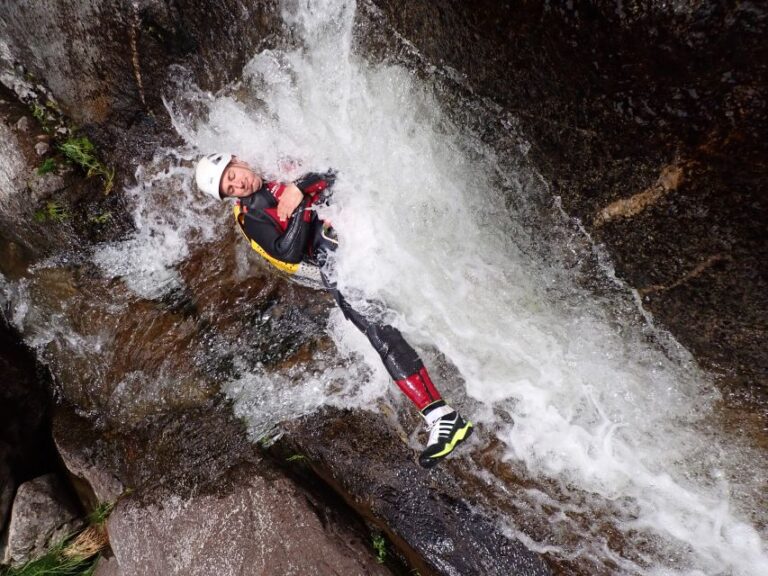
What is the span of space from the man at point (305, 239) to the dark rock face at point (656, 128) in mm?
1568

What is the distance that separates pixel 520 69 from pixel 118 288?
4.30 metres

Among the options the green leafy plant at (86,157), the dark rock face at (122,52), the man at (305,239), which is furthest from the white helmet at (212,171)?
the green leafy plant at (86,157)

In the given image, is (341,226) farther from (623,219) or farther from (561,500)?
(561,500)

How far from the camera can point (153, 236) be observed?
516 cm

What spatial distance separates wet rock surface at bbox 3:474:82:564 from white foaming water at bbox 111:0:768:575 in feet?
8.08

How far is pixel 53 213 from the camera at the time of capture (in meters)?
4.96

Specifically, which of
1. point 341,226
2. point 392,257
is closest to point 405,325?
point 392,257

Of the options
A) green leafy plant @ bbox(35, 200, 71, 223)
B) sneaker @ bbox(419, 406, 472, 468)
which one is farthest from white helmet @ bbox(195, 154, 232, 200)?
sneaker @ bbox(419, 406, 472, 468)

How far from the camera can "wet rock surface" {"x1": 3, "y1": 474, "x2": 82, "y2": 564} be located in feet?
16.5

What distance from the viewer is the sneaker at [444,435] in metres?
3.62

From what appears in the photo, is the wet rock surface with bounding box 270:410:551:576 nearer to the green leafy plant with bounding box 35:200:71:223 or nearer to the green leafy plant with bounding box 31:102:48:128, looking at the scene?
the green leafy plant with bounding box 35:200:71:223

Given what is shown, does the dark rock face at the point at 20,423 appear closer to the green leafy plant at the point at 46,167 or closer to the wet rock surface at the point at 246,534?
the wet rock surface at the point at 246,534

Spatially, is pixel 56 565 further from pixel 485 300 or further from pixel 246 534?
pixel 485 300

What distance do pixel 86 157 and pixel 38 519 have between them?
12.5 ft
